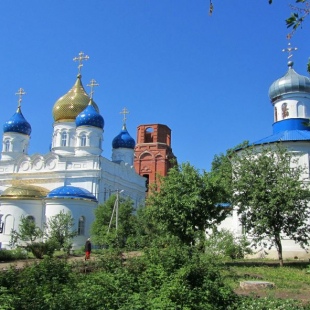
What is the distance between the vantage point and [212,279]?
9.34m

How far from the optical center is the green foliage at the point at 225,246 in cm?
1605

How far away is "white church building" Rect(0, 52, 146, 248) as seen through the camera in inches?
1303

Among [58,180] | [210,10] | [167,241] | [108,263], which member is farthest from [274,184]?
[58,180]

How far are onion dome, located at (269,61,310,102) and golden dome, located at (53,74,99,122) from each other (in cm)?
1933

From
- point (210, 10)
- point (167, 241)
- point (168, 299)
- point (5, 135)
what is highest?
point (5, 135)

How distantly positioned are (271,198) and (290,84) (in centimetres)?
1145

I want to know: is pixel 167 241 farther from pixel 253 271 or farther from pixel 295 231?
pixel 295 231

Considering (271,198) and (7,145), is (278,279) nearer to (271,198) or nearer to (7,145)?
(271,198)

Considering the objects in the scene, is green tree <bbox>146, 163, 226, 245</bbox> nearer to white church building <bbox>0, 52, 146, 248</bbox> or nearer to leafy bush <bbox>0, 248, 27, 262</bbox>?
leafy bush <bbox>0, 248, 27, 262</bbox>

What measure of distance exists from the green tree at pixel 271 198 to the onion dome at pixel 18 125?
27049 mm

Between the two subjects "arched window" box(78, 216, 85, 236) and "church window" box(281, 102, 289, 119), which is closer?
"church window" box(281, 102, 289, 119)

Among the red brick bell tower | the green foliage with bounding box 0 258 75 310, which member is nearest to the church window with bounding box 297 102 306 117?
the green foliage with bounding box 0 258 75 310

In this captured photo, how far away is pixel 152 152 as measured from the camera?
193 feet

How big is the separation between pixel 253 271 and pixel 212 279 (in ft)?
27.0
